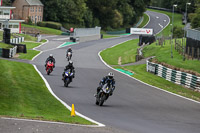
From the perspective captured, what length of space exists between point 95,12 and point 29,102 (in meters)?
109

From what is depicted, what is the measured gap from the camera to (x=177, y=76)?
36438 millimetres

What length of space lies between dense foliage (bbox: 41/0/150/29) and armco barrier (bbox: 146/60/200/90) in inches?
2806

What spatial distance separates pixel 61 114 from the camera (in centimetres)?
1761

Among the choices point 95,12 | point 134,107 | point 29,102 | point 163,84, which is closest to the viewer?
point 29,102

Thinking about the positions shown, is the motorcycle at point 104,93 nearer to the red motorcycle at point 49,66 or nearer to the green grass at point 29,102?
the green grass at point 29,102

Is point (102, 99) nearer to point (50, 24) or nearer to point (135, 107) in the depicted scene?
point (135, 107)

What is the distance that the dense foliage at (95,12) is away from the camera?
4422 inches

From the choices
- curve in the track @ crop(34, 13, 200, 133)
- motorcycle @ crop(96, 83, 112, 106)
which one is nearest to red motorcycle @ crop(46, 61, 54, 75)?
curve in the track @ crop(34, 13, 200, 133)

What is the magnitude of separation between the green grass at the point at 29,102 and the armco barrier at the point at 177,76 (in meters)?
11.3

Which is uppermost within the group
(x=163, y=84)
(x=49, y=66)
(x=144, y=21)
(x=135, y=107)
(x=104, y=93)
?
(x=144, y=21)

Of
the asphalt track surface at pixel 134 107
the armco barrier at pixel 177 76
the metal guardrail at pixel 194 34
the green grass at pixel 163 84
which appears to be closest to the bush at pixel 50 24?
the metal guardrail at pixel 194 34

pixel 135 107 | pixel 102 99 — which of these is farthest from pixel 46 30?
pixel 102 99

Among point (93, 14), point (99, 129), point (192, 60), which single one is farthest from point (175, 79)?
point (93, 14)

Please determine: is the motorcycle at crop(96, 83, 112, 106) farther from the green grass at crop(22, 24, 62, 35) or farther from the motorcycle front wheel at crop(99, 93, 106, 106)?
the green grass at crop(22, 24, 62, 35)
